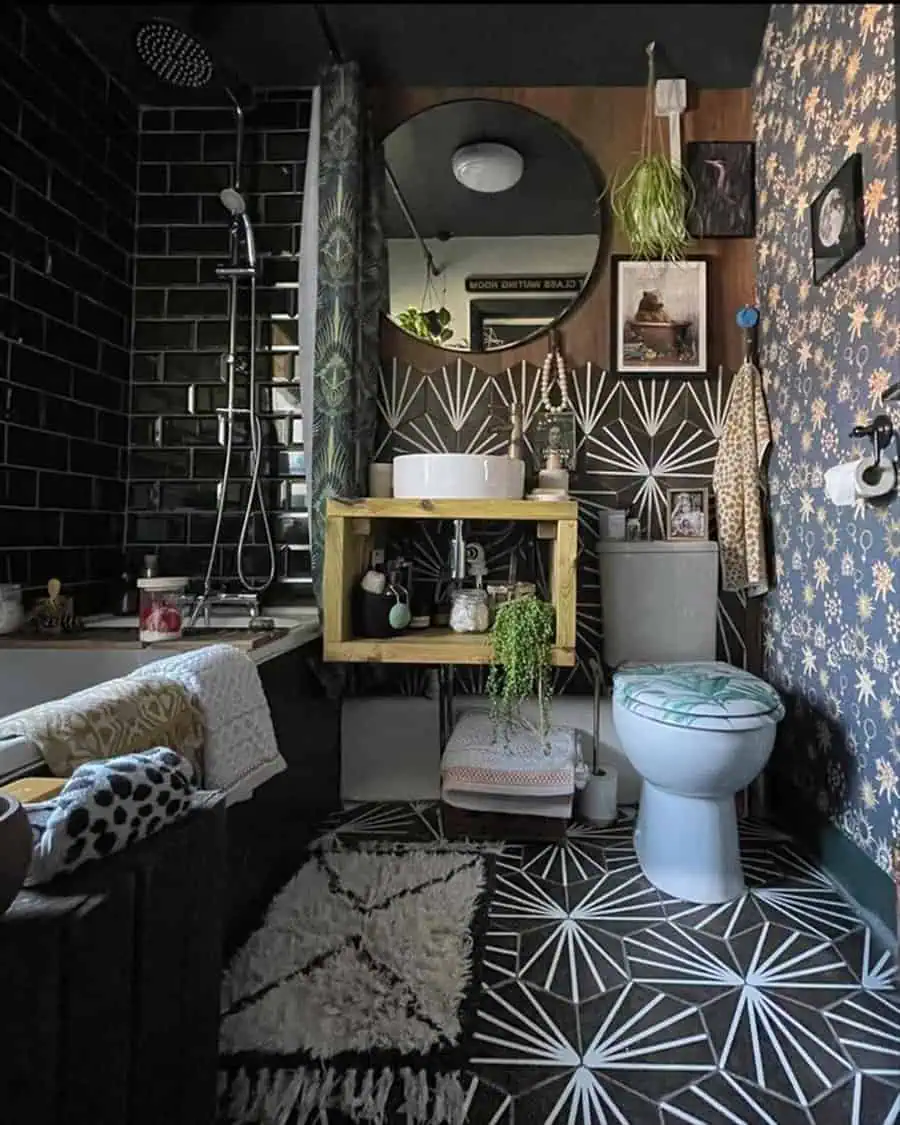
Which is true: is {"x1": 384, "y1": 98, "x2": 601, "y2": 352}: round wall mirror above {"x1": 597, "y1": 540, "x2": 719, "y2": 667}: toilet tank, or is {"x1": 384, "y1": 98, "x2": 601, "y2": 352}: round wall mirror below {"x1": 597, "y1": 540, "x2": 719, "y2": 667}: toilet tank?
above

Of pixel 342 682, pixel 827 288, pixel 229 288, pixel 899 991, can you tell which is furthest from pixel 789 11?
pixel 899 991

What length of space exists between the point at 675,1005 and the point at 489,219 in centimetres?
219

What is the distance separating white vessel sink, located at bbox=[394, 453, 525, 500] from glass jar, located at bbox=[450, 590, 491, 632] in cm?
32

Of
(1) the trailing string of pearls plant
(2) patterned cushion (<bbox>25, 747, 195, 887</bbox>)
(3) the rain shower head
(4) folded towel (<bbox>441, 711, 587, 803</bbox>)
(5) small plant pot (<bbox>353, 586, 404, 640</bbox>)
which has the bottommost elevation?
(4) folded towel (<bbox>441, 711, 587, 803</bbox>)

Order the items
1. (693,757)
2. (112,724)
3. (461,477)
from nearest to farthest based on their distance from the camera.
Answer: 1. (112,724)
2. (693,757)
3. (461,477)

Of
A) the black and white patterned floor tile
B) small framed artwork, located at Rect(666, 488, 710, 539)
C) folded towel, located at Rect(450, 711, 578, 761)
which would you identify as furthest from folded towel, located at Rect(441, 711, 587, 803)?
small framed artwork, located at Rect(666, 488, 710, 539)

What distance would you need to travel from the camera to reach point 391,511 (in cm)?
195

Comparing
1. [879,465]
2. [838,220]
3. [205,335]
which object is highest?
[838,220]

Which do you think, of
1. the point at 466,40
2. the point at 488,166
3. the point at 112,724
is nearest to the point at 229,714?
the point at 112,724

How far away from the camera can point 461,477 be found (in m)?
1.95

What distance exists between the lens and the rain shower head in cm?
194

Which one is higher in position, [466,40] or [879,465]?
[466,40]

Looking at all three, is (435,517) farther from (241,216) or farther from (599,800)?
(241,216)

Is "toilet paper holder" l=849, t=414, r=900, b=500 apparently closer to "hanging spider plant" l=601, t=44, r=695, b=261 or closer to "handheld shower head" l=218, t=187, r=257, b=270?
"hanging spider plant" l=601, t=44, r=695, b=261
